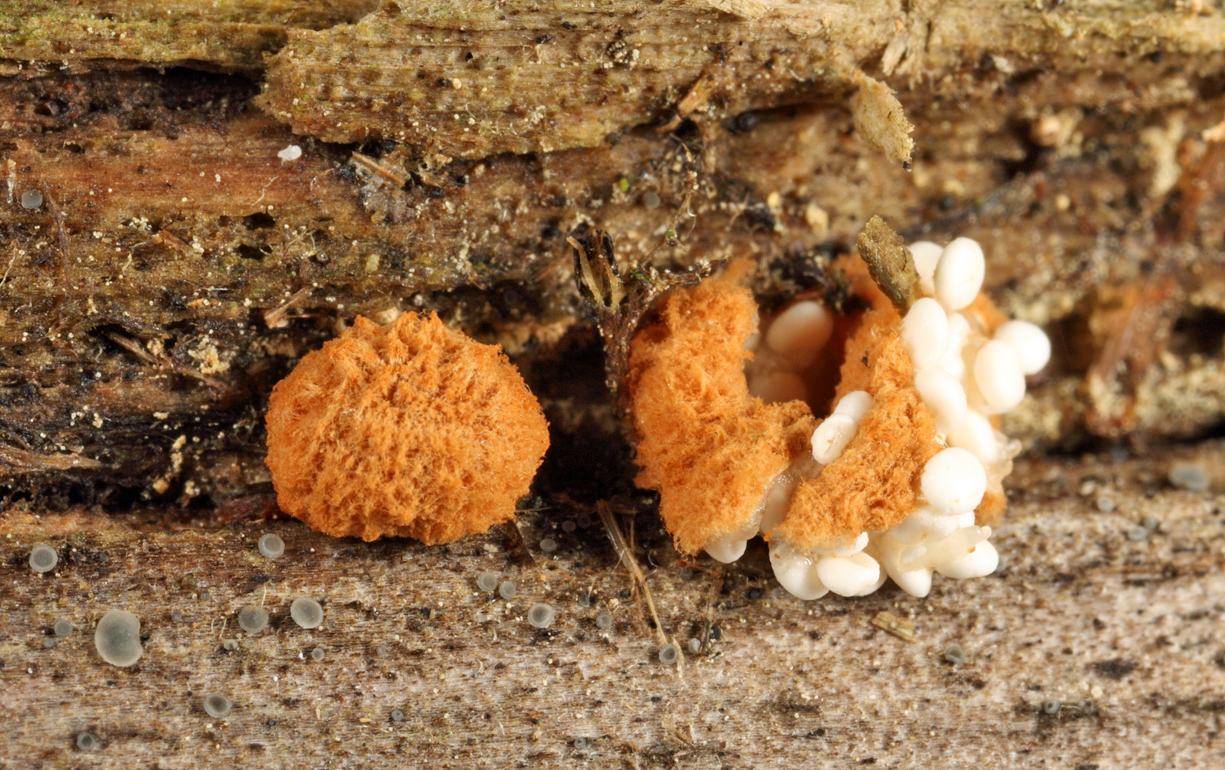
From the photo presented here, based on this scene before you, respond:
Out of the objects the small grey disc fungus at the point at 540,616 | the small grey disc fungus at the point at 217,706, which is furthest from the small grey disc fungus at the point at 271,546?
the small grey disc fungus at the point at 540,616

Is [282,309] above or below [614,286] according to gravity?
below

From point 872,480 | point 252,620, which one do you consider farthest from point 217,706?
point 872,480

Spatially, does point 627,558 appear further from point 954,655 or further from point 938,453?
point 954,655

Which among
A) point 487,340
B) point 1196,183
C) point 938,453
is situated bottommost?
point 487,340

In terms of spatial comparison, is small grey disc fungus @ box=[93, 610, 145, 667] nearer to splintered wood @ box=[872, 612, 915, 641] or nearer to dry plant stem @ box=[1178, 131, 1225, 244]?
splintered wood @ box=[872, 612, 915, 641]

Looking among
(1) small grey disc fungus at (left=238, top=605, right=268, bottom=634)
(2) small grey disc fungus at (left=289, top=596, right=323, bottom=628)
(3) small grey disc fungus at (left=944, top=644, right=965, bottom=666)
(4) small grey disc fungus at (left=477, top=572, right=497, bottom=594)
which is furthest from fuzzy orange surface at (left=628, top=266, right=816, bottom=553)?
(1) small grey disc fungus at (left=238, top=605, right=268, bottom=634)

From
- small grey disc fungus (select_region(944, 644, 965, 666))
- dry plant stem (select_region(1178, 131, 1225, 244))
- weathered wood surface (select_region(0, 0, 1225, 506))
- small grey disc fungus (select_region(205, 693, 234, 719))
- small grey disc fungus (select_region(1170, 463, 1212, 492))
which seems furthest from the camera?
dry plant stem (select_region(1178, 131, 1225, 244))
